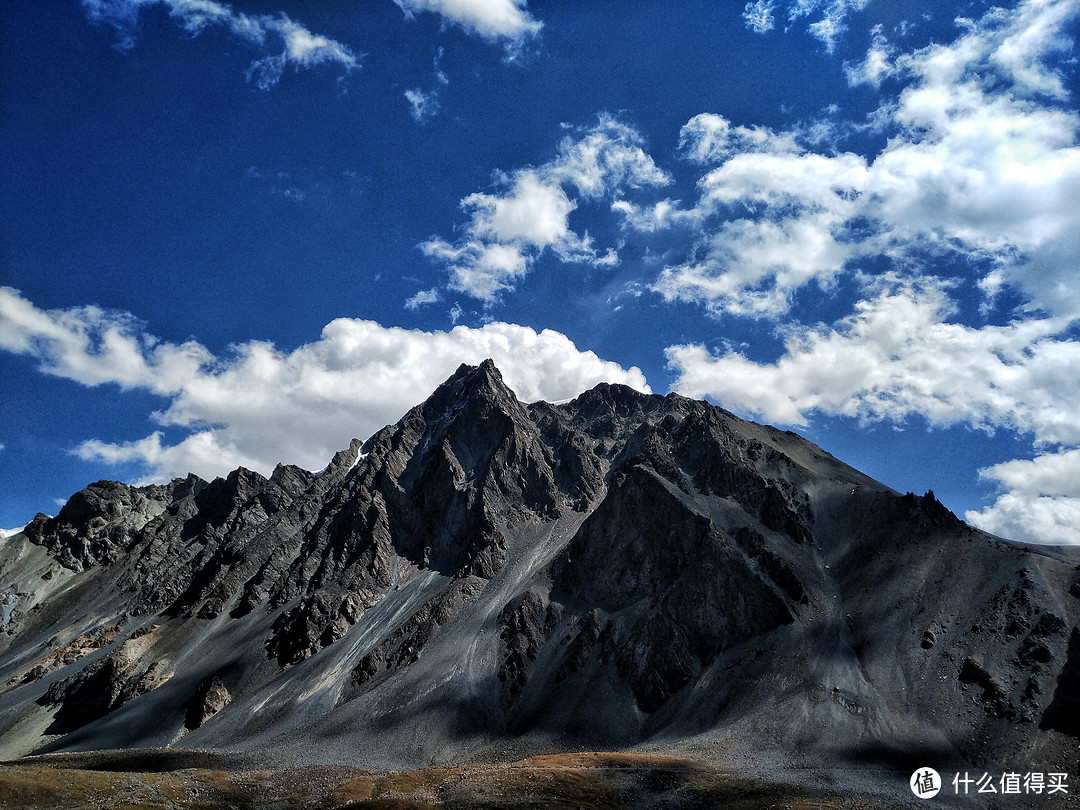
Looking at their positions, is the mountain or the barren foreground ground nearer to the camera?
the barren foreground ground

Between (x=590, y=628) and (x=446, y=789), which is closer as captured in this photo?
(x=446, y=789)

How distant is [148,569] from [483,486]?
114 metres

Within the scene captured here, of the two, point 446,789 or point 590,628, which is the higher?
point 590,628

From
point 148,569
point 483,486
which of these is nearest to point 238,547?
point 148,569

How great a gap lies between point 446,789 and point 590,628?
5476 centimetres

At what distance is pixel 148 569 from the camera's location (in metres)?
183

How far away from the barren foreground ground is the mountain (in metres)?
12.8

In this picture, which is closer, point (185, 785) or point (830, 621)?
point (185, 785)

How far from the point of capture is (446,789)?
58625mm

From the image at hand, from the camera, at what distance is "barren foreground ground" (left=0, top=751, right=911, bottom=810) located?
51781 mm

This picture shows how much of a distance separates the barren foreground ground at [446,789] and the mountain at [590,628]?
12774mm

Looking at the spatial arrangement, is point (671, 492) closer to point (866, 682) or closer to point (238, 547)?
point (866, 682)

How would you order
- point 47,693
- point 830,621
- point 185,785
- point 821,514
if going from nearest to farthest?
1. point 185,785
2. point 830,621
3. point 821,514
4. point 47,693

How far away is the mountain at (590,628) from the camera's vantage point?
76.6 m
